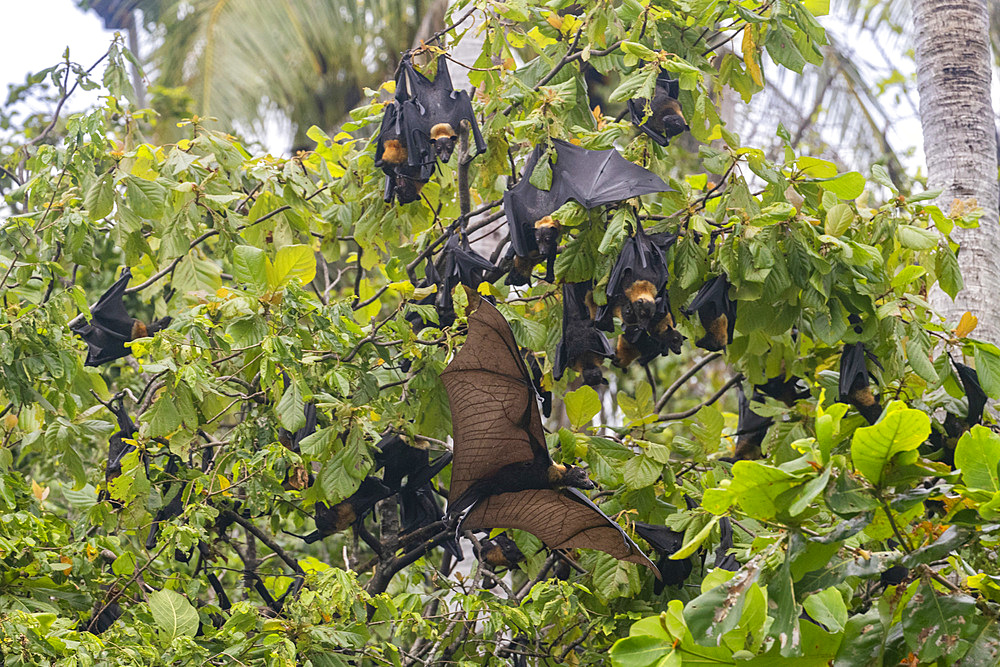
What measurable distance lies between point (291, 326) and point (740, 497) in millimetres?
1661

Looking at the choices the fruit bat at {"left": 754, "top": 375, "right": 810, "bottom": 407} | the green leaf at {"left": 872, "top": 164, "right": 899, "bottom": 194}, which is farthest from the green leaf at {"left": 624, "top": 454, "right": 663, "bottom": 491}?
the green leaf at {"left": 872, "top": 164, "right": 899, "bottom": 194}

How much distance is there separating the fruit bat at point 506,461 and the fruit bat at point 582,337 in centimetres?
40

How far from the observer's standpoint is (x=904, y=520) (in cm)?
174

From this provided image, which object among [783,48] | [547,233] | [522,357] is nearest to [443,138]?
[547,233]

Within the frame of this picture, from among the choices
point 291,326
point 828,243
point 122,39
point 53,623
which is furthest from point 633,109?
point 53,623

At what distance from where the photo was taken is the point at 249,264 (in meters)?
2.72

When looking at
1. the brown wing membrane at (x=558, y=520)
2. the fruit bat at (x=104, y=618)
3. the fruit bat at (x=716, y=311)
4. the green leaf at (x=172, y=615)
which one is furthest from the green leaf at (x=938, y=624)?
the fruit bat at (x=104, y=618)

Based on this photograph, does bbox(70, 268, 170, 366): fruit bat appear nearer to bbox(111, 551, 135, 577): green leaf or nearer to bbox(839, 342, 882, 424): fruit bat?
bbox(111, 551, 135, 577): green leaf

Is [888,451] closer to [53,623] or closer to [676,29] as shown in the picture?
[676,29]

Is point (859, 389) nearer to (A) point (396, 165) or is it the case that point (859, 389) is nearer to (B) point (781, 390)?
(B) point (781, 390)

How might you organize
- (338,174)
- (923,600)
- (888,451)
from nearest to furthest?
(888,451) < (923,600) < (338,174)

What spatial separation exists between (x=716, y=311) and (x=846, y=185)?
1.77 feet

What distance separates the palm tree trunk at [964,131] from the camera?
11.2ft

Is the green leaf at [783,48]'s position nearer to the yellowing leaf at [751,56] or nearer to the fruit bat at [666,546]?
the yellowing leaf at [751,56]
